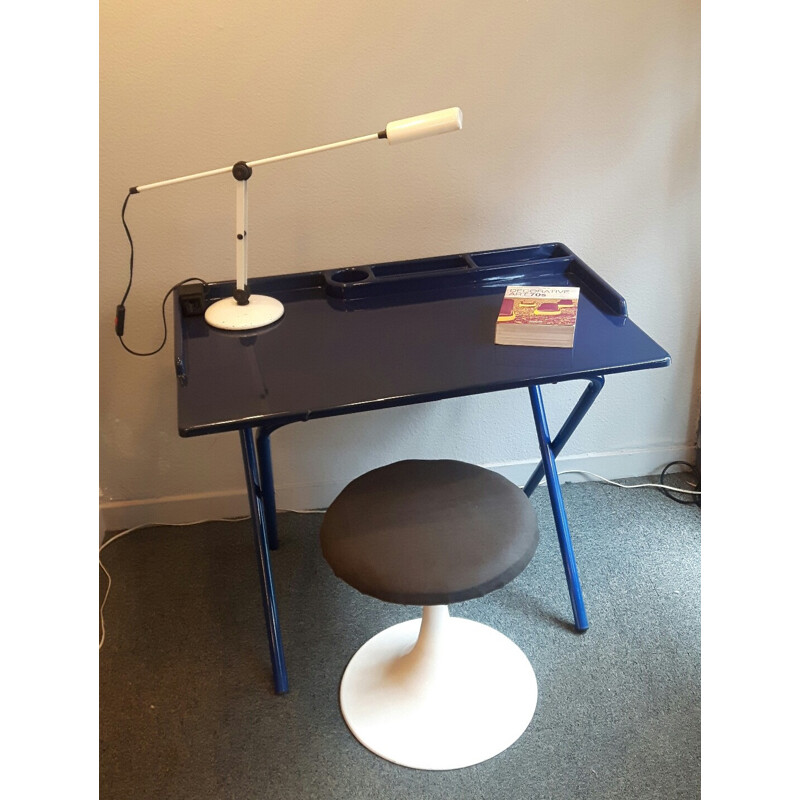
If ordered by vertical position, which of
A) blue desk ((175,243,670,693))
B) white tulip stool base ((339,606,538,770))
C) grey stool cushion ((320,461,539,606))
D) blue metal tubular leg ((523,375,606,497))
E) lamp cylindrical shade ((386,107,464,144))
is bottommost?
white tulip stool base ((339,606,538,770))

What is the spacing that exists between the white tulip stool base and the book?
0.57 m

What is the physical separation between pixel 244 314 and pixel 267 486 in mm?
475

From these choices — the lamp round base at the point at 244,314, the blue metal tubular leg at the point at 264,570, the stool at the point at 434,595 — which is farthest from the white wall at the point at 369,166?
the stool at the point at 434,595

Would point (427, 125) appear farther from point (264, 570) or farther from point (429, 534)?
point (264, 570)

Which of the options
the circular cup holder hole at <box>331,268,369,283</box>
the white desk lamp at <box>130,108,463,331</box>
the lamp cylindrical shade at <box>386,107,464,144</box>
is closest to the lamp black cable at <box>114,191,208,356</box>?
the white desk lamp at <box>130,108,463,331</box>

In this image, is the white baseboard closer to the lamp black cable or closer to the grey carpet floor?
the grey carpet floor

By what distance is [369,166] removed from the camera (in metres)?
1.85

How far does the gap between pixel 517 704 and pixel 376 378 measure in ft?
2.51

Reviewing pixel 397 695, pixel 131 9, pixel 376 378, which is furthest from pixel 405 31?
pixel 397 695

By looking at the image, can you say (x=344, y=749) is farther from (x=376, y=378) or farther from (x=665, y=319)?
(x=665, y=319)


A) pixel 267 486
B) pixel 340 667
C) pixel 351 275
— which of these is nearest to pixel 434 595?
pixel 340 667

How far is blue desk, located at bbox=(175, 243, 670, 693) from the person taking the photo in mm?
1369

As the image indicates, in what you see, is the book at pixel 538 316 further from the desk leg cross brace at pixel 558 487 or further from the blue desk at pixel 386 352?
the desk leg cross brace at pixel 558 487

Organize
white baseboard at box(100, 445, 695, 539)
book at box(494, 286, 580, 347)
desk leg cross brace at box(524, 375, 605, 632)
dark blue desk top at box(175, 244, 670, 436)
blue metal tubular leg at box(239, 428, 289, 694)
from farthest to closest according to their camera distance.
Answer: white baseboard at box(100, 445, 695, 539), desk leg cross brace at box(524, 375, 605, 632), blue metal tubular leg at box(239, 428, 289, 694), book at box(494, 286, 580, 347), dark blue desk top at box(175, 244, 670, 436)
